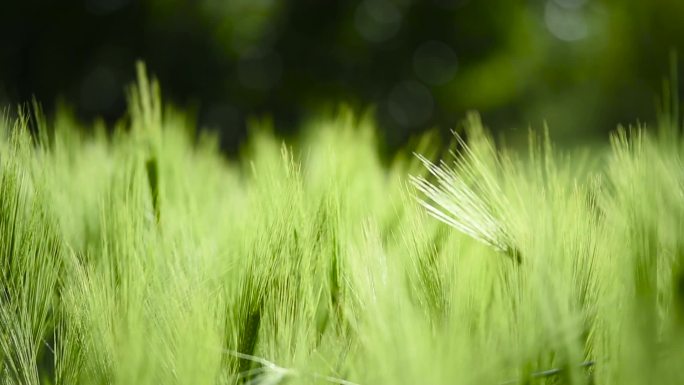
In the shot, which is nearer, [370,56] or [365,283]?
[365,283]

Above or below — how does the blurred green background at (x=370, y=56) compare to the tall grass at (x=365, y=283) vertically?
above

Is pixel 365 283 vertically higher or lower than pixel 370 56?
lower

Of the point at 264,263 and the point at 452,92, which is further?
the point at 452,92

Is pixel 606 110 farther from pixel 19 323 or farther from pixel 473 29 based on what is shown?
pixel 19 323

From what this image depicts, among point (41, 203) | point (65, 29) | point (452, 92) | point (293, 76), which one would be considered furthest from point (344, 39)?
point (41, 203)
